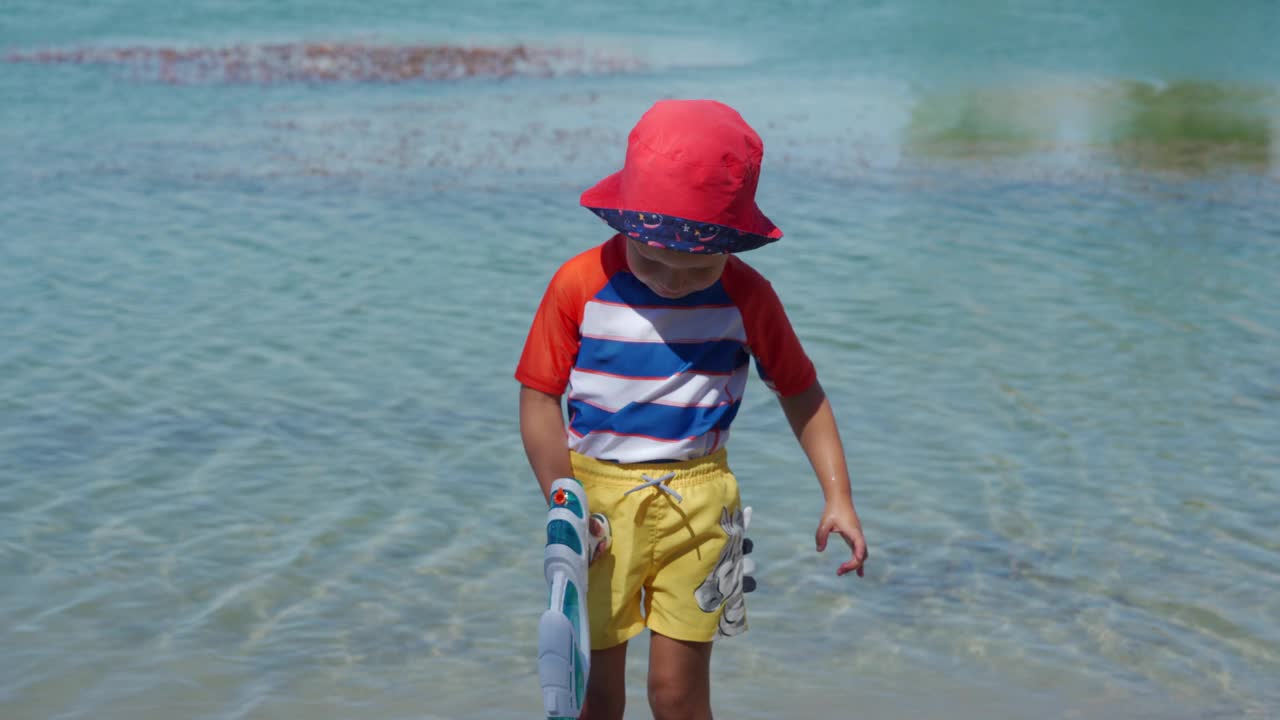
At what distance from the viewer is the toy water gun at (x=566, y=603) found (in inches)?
97.8

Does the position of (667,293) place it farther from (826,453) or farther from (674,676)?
(674,676)

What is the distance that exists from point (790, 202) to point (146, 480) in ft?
25.7

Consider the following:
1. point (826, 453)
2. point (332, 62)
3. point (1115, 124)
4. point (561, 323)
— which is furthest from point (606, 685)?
point (332, 62)

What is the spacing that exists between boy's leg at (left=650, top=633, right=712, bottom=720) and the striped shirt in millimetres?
409

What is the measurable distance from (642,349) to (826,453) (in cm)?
49

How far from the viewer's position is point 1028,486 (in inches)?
226

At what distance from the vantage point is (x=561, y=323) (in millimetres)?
2773

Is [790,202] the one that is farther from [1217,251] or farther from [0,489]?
[0,489]

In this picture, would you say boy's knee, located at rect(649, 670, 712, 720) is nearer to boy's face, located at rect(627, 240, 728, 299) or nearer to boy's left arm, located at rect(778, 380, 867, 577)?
boy's left arm, located at rect(778, 380, 867, 577)

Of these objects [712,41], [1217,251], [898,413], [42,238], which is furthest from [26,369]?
[712,41]

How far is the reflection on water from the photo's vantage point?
52.9 ft

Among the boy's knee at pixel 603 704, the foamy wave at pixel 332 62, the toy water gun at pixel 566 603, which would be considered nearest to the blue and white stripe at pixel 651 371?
the toy water gun at pixel 566 603

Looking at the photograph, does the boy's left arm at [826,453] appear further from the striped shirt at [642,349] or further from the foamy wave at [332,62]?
the foamy wave at [332,62]

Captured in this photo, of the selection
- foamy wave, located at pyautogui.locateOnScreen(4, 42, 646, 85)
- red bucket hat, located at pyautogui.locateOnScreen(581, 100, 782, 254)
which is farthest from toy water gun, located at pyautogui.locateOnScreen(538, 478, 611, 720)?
foamy wave, located at pyautogui.locateOnScreen(4, 42, 646, 85)
